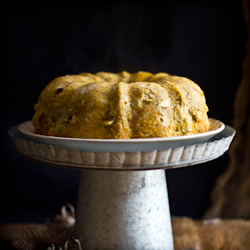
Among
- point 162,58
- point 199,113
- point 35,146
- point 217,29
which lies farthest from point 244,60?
point 35,146

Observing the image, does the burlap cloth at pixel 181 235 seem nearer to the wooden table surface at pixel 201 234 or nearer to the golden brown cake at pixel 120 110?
the wooden table surface at pixel 201 234

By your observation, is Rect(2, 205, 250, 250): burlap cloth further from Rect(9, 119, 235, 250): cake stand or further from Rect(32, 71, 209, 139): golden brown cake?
Rect(32, 71, 209, 139): golden brown cake

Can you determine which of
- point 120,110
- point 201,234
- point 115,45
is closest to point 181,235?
point 201,234

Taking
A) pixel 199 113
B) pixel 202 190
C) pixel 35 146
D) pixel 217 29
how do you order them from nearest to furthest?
pixel 35 146
pixel 199 113
pixel 217 29
pixel 202 190

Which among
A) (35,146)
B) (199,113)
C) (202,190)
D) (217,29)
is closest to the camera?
(35,146)

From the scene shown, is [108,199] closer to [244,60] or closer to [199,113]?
[199,113]

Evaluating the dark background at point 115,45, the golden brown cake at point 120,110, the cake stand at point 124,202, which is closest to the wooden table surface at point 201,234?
the cake stand at point 124,202

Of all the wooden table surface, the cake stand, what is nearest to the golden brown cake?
the cake stand
